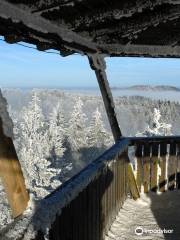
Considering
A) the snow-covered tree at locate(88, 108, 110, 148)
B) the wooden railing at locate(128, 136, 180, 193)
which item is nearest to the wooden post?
the wooden railing at locate(128, 136, 180, 193)

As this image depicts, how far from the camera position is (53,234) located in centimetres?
374

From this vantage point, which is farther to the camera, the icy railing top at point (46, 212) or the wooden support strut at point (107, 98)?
the wooden support strut at point (107, 98)

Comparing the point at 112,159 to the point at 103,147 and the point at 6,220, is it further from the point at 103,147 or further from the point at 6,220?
the point at 103,147

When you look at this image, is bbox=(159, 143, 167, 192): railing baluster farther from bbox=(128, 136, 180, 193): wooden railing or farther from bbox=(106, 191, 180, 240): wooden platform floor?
bbox=(106, 191, 180, 240): wooden platform floor

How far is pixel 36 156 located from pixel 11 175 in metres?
55.9

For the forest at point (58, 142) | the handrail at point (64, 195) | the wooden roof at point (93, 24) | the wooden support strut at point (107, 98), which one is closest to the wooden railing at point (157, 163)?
the wooden support strut at point (107, 98)

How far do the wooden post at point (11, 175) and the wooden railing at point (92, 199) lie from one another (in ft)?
0.61

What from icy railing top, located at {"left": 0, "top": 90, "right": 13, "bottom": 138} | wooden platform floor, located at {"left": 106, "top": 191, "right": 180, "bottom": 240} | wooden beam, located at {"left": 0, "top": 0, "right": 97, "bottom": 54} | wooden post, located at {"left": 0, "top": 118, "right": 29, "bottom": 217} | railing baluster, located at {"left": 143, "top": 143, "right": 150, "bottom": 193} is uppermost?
wooden beam, located at {"left": 0, "top": 0, "right": 97, "bottom": 54}

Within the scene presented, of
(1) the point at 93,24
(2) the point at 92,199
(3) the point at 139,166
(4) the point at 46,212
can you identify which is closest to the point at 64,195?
(4) the point at 46,212

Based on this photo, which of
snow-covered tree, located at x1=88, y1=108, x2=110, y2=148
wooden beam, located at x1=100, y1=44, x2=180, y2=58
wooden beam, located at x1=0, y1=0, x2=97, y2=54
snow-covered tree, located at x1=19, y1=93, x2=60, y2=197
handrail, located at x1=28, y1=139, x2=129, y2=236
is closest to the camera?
handrail, located at x1=28, y1=139, x2=129, y2=236

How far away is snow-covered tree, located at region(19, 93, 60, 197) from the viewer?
174ft

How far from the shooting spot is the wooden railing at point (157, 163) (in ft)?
31.8

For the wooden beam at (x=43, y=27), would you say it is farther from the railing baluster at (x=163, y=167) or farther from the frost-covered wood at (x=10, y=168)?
the railing baluster at (x=163, y=167)

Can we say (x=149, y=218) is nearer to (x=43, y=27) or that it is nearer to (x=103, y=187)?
(x=103, y=187)
